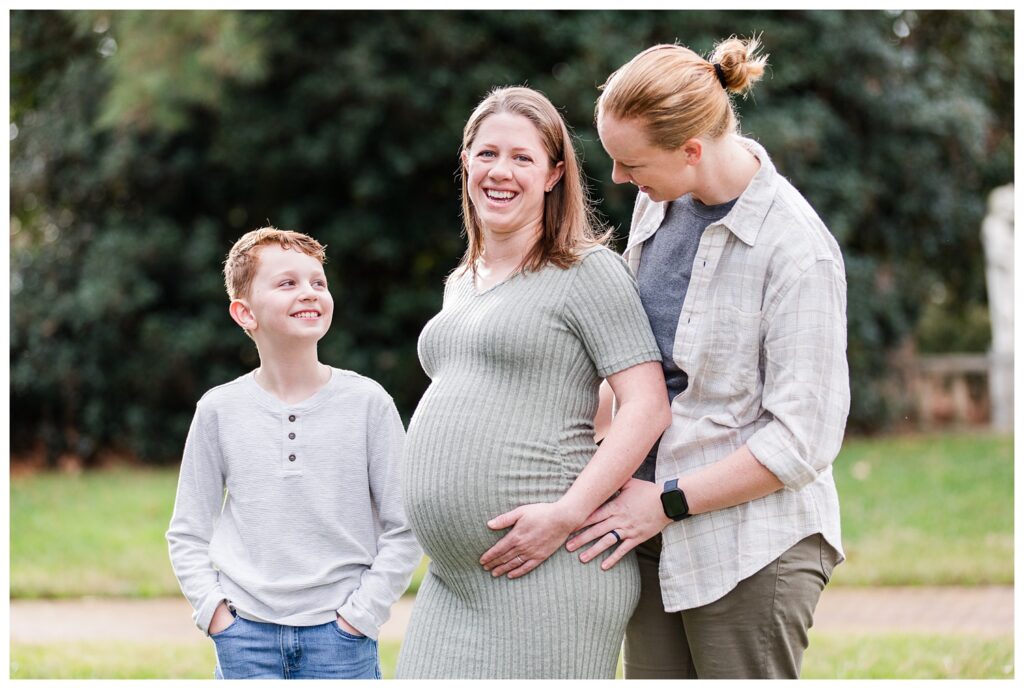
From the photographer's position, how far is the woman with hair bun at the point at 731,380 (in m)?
2.25

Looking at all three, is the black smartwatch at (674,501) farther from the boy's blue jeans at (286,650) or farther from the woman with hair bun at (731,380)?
the boy's blue jeans at (286,650)

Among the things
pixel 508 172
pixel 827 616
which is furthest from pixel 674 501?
pixel 827 616

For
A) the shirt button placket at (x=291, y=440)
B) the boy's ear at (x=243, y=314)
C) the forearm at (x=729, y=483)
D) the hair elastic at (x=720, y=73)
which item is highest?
the hair elastic at (x=720, y=73)

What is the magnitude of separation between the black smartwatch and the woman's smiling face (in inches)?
25.8

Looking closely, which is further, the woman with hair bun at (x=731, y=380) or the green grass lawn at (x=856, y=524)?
the green grass lawn at (x=856, y=524)

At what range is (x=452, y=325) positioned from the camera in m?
2.48

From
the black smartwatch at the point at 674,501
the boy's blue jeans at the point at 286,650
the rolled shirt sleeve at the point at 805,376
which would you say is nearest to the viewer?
the rolled shirt sleeve at the point at 805,376

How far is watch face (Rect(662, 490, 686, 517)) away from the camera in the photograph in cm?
233

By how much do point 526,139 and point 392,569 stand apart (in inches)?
40.6

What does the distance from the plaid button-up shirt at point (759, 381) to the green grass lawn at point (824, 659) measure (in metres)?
2.51

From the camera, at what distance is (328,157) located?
35.2 ft

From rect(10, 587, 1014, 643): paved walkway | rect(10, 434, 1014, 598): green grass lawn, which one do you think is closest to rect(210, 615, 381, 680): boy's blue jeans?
rect(10, 587, 1014, 643): paved walkway

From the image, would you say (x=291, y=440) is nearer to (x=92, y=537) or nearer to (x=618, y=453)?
(x=618, y=453)

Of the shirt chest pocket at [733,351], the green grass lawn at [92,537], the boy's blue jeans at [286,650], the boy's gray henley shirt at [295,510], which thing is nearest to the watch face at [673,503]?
the shirt chest pocket at [733,351]
